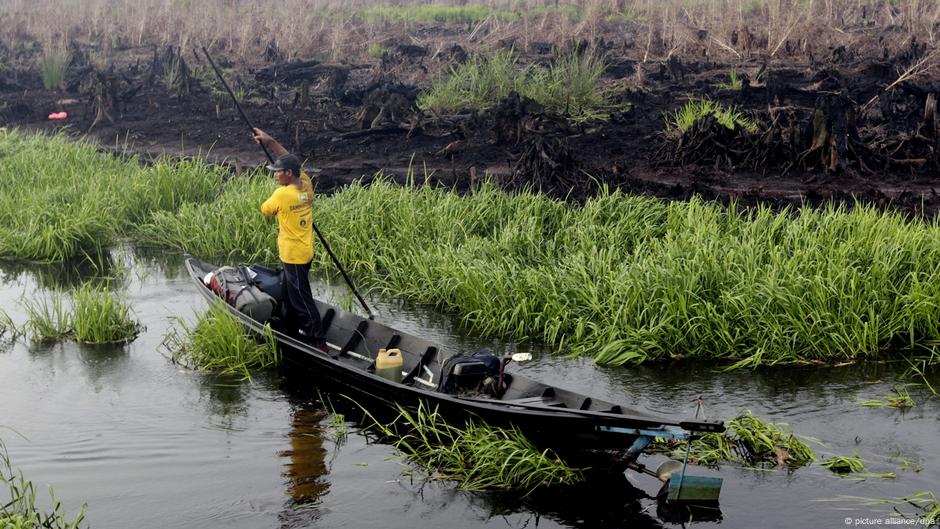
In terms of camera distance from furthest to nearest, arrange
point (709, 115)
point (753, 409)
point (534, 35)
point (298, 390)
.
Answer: point (534, 35) → point (709, 115) → point (298, 390) → point (753, 409)

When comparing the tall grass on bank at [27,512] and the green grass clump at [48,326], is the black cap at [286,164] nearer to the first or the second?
the tall grass on bank at [27,512]

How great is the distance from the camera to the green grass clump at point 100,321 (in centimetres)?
1141

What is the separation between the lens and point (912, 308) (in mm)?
10367

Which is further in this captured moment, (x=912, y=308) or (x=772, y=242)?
(x=772, y=242)

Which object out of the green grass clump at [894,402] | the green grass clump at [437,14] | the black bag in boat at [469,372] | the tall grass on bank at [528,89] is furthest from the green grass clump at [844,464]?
the green grass clump at [437,14]

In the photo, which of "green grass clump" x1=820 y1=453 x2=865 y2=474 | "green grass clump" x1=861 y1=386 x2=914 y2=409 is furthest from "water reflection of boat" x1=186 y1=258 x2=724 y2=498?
"green grass clump" x1=861 y1=386 x2=914 y2=409

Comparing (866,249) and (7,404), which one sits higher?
(866,249)

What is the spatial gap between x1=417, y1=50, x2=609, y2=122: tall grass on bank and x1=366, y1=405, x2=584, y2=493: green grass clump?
1103 cm

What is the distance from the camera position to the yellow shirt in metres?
9.82

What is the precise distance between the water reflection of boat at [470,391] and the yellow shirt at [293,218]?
0.78 meters

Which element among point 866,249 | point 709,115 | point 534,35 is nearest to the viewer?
point 866,249

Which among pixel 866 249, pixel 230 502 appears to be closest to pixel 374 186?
pixel 866 249

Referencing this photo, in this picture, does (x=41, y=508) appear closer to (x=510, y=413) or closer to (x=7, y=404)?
(x=7, y=404)

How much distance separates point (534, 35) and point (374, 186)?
1234cm
